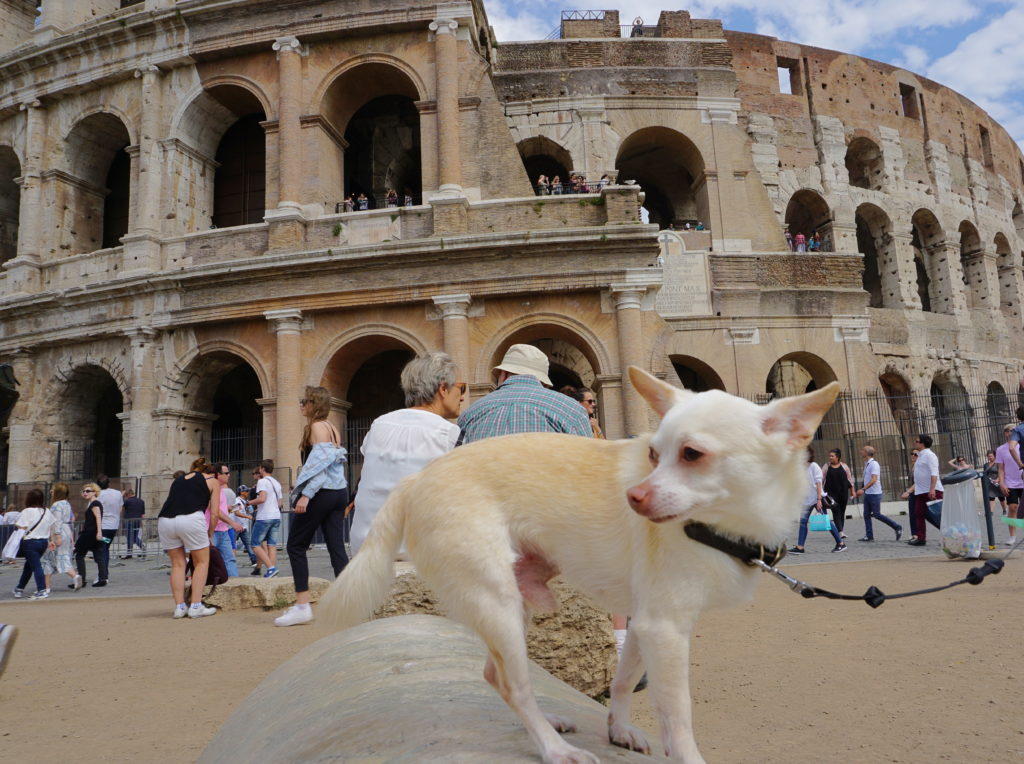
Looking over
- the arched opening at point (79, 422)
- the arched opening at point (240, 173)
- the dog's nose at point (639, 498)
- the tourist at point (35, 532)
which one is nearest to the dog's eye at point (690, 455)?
the dog's nose at point (639, 498)

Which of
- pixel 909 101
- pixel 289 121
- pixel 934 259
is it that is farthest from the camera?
pixel 909 101

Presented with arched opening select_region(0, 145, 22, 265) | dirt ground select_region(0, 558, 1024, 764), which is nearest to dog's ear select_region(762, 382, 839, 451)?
dirt ground select_region(0, 558, 1024, 764)

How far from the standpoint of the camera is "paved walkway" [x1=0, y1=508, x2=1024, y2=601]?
879 cm

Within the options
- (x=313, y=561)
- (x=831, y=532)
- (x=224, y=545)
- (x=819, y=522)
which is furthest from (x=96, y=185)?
(x=831, y=532)

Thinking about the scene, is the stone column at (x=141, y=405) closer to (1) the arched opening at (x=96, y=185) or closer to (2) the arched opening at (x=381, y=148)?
(1) the arched opening at (x=96, y=185)

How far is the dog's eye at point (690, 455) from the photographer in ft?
5.11

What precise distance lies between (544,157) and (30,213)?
13.1 metres

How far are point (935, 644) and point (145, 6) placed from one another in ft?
63.2

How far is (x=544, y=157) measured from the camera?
805 inches

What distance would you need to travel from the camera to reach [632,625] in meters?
1.66

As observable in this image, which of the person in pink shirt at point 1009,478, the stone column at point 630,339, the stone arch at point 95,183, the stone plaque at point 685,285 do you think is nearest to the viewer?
the person in pink shirt at point 1009,478

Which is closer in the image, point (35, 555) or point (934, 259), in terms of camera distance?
point (35, 555)

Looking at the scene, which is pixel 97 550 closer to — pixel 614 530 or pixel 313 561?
pixel 313 561

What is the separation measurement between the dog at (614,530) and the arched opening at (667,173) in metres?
17.6
